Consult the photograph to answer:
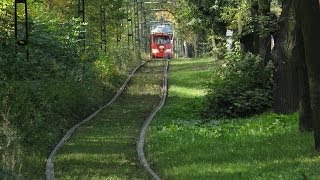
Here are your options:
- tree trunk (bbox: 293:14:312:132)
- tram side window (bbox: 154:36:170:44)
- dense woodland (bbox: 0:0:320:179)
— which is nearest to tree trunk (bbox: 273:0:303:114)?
dense woodland (bbox: 0:0:320:179)

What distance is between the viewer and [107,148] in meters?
13.4

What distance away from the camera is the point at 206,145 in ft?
40.6

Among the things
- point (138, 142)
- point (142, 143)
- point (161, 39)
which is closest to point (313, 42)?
point (142, 143)

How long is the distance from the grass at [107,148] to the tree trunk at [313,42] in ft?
10.5

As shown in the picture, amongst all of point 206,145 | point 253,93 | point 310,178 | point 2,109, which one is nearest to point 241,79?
point 253,93

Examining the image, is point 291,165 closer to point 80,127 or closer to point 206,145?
point 206,145

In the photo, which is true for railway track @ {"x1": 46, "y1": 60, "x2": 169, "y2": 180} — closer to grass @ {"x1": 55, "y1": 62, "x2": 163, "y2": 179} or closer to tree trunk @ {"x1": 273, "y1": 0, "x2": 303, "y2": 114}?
grass @ {"x1": 55, "y1": 62, "x2": 163, "y2": 179}

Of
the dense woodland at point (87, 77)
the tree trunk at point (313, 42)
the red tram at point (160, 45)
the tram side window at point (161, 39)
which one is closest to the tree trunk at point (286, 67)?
the dense woodland at point (87, 77)

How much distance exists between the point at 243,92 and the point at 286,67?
3870mm

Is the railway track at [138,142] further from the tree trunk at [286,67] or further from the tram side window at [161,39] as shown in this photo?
the tram side window at [161,39]

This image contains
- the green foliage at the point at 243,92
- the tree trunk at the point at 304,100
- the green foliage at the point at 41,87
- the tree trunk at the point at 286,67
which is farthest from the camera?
the green foliage at the point at 243,92

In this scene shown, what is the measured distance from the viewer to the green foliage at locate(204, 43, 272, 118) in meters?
19.6

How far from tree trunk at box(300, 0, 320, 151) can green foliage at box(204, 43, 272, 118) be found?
8961 mm

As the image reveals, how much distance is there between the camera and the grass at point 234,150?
31.1 feet
